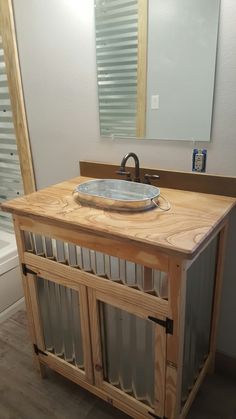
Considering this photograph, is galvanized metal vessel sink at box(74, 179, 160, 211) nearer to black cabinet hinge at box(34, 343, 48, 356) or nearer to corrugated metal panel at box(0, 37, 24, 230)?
black cabinet hinge at box(34, 343, 48, 356)

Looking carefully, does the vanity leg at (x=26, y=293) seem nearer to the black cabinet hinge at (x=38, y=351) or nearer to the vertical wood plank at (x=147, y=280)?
the black cabinet hinge at (x=38, y=351)

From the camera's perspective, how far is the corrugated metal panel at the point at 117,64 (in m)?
1.20

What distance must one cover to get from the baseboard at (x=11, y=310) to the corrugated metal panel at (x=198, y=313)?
1195 mm

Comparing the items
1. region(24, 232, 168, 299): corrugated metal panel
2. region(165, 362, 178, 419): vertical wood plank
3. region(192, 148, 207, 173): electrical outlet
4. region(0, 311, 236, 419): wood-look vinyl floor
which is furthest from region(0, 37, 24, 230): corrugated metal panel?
region(165, 362, 178, 419): vertical wood plank

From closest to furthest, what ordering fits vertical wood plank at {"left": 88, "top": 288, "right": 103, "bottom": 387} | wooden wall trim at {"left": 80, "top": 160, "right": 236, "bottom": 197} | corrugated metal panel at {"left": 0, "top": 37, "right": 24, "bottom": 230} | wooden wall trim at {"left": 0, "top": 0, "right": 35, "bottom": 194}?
vertical wood plank at {"left": 88, "top": 288, "right": 103, "bottom": 387} < wooden wall trim at {"left": 80, "top": 160, "right": 236, "bottom": 197} < wooden wall trim at {"left": 0, "top": 0, "right": 35, "bottom": 194} < corrugated metal panel at {"left": 0, "top": 37, "right": 24, "bottom": 230}

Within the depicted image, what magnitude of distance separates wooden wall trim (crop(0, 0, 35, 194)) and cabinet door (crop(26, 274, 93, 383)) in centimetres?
81

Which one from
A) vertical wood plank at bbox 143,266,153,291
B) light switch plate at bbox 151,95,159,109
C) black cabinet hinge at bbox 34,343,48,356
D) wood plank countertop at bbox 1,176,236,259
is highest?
light switch plate at bbox 151,95,159,109

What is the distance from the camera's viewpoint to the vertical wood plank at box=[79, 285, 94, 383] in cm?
103

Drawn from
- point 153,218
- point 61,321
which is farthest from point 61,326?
point 153,218

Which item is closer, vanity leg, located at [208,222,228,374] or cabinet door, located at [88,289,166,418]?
cabinet door, located at [88,289,166,418]

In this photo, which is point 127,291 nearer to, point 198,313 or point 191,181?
point 198,313

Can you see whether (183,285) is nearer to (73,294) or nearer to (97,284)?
(97,284)

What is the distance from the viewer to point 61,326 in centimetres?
122

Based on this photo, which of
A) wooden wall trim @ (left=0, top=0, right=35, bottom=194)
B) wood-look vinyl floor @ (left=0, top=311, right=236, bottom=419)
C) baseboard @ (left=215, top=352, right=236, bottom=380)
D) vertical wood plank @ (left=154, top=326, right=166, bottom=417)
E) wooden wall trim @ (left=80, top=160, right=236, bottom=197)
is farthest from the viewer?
wooden wall trim @ (left=0, top=0, right=35, bottom=194)
